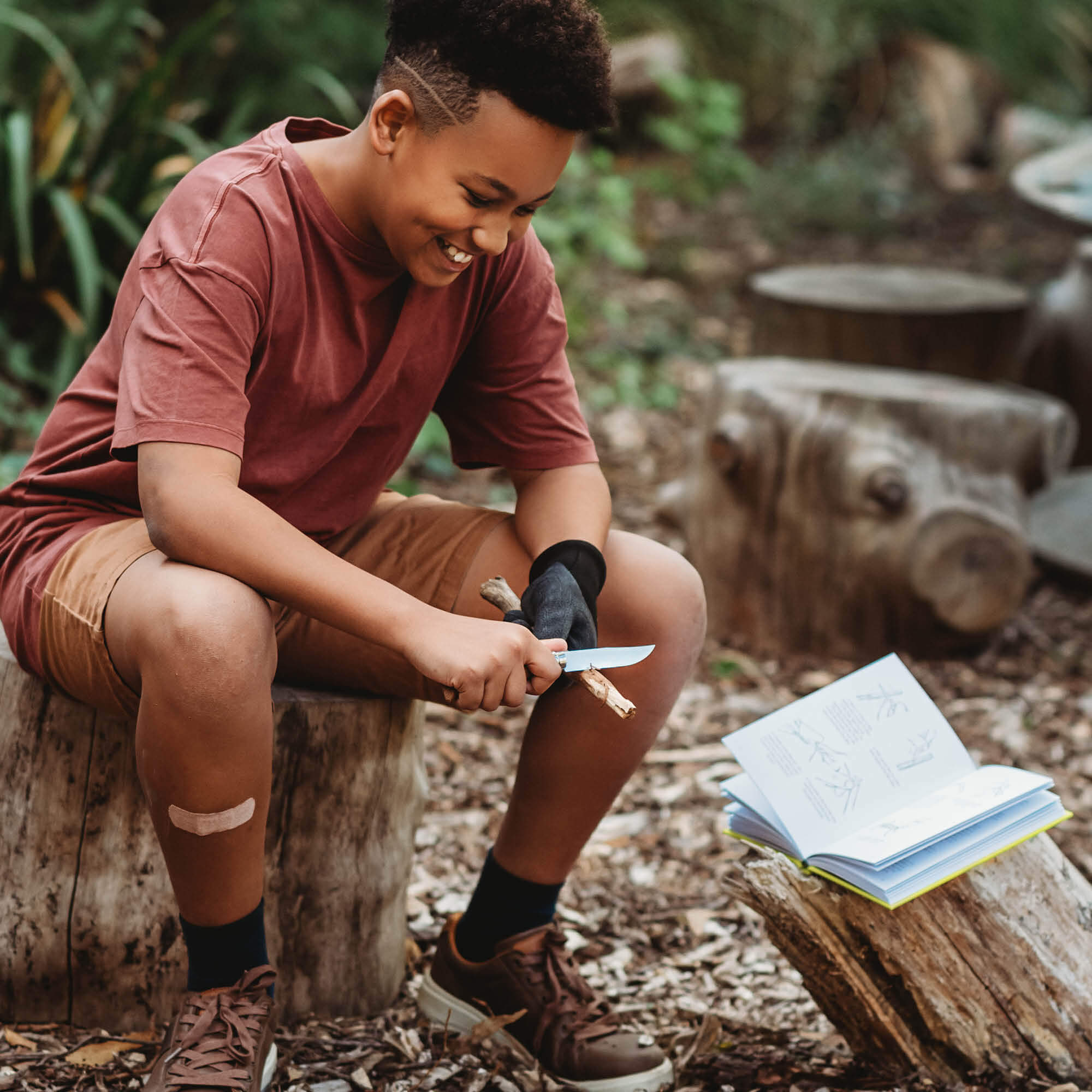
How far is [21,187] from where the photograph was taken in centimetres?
366

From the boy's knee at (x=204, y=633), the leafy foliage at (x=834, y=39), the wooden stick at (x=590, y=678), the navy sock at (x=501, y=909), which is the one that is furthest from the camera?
the leafy foliage at (x=834, y=39)

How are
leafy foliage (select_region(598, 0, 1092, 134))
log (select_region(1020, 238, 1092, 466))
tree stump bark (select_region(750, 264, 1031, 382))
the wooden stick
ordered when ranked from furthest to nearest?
leafy foliage (select_region(598, 0, 1092, 134)), log (select_region(1020, 238, 1092, 466)), tree stump bark (select_region(750, 264, 1031, 382)), the wooden stick

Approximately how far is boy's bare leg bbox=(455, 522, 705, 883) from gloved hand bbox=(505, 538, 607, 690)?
0.04m

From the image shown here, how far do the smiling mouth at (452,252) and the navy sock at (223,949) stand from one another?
0.82 m

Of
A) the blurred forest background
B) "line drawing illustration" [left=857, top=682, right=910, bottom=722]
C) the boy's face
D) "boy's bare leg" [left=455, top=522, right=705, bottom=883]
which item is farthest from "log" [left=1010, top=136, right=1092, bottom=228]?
the boy's face

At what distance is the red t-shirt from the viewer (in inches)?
58.8

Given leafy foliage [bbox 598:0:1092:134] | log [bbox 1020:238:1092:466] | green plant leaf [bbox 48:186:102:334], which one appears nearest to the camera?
green plant leaf [bbox 48:186:102:334]

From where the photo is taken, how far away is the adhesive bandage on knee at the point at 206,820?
1477 millimetres

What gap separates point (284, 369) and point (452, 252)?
253mm

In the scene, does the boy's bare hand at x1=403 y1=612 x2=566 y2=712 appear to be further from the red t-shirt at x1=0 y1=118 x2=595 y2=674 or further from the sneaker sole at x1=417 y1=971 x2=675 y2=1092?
the sneaker sole at x1=417 y1=971 x2=675 y2=1092

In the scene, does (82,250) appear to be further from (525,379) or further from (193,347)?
(193,347)

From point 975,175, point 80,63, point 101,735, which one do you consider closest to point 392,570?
point 101,735

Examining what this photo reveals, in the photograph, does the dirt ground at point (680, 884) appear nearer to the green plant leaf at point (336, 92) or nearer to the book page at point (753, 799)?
the book page at point (753, 799)

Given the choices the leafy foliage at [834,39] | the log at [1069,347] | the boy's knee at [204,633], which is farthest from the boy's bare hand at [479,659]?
the leafy foliage at [834,39]
